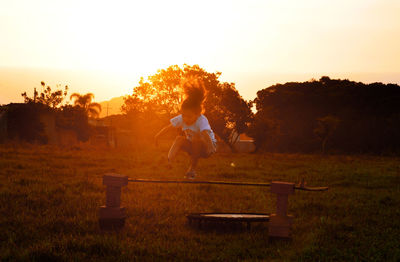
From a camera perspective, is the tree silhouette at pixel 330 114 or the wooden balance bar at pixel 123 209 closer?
the wooden balance bar at pixel 123 209

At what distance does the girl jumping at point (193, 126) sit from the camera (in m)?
7.68

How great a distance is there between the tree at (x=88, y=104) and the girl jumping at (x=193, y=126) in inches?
2407

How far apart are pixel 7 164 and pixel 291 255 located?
15.1 meters

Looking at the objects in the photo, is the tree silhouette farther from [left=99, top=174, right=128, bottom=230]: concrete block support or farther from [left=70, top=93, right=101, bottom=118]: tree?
[left=99, top=174, right=128, bottom=230]: concrete block support

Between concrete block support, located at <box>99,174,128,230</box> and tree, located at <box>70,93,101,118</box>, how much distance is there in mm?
60564

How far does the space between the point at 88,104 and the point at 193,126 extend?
217 ft

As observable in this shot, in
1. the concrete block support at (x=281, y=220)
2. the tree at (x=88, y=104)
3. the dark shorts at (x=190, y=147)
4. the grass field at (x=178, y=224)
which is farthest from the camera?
the tree at (x=88, y=104)

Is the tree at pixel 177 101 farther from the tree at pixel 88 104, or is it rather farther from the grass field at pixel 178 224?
the grass field at pixel 178 224

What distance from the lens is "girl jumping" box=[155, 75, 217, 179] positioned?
768cm

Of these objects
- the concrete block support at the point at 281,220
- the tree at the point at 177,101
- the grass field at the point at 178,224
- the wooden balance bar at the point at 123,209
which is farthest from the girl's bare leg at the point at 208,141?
the tree at the point at 177,101

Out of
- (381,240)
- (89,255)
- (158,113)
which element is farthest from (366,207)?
(158,113)

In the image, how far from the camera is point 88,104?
7106 centimetres

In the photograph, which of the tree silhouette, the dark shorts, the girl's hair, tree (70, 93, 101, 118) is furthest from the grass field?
tree (70, 93, 101, 118)

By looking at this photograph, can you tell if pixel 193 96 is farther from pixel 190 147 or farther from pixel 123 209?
pixel 123 209
